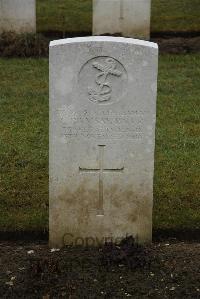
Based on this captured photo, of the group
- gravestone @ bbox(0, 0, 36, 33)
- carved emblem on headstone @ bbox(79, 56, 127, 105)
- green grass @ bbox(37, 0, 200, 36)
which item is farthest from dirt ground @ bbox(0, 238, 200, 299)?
green grass @ bbox(37, 0, 200, 36)

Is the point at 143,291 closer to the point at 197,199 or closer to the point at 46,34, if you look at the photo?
the point at 197,199

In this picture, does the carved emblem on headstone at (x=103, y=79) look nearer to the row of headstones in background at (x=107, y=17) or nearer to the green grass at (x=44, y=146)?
the green grass at (x=44, y=146)

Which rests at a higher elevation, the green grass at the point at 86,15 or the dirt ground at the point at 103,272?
the green grass at the point at 86,15

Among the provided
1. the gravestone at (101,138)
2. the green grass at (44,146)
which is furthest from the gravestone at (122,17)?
the gravestone at (101,138)

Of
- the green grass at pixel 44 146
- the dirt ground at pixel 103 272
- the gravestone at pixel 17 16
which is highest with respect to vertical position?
the gravestone at pixel 17 16

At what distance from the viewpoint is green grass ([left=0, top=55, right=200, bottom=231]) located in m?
6.50

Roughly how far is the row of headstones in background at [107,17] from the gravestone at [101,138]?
767 cm

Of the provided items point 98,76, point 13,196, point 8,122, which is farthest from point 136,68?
point 8,122

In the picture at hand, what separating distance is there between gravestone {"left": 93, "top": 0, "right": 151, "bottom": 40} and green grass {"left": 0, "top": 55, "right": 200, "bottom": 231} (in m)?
1.33

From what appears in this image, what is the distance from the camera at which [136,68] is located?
17.6 ft

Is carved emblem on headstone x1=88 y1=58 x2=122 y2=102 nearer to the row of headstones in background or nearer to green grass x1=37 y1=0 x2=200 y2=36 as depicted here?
the row of headstones in background

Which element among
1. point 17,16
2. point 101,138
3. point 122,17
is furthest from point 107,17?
point 101,138

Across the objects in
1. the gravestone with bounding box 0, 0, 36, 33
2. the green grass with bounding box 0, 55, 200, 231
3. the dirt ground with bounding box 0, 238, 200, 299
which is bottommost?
the dirt ground with bounding box 0, 238, 200, 299

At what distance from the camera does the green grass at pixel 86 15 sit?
1452 cm
